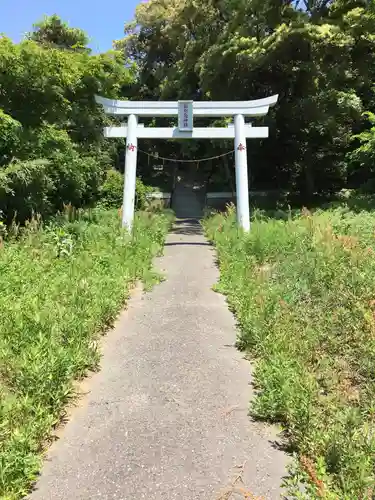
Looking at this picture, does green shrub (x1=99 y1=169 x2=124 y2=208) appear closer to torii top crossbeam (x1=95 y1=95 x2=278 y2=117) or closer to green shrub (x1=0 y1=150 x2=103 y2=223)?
green shrub (x1=0 y1=150 x2=103 y2=223)

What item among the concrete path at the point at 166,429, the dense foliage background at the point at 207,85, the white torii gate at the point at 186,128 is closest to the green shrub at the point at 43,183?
the dense foliage background at the point at 207,85

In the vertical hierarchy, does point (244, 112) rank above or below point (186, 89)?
below

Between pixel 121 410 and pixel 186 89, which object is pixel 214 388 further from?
pixel 186 89

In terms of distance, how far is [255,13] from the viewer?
1590 centimetres

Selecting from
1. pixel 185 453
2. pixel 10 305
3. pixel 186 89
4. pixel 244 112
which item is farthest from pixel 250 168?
pixel 185 453

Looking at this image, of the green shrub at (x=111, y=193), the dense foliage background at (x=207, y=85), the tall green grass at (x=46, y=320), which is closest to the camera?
the tall green grass at (x=46, y=320)

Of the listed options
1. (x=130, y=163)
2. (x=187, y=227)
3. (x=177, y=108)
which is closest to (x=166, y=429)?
(x=130, y=163)

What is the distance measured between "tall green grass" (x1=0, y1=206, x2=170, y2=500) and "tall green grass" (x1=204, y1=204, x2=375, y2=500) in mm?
1622

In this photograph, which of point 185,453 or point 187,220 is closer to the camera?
point 185,453

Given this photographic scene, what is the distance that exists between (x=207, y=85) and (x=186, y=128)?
5356 millimetres

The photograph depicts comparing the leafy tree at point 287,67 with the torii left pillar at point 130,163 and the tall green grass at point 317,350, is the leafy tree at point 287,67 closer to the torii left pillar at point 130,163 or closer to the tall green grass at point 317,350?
the torii left pillar at point 130,163

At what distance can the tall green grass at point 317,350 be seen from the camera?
8.88 feet

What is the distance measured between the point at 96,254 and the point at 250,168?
52.5ft

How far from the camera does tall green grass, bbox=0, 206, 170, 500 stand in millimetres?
2943
